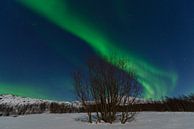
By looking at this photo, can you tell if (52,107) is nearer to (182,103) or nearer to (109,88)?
(182,103)

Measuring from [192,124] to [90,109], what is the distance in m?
5.33

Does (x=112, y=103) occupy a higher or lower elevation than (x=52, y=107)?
lower

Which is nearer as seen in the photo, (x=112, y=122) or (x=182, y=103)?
(x=112, y=122)

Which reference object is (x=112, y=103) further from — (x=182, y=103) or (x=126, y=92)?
(x=182, y=103)

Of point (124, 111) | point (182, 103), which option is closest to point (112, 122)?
point (124, 111)

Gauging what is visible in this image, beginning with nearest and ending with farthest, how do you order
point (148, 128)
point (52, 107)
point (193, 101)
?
1. point (148, 128)
2. point (193, 101)
3. point (52, 107)

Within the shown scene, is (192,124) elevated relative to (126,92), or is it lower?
lower

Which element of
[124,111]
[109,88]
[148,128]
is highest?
[109,88]

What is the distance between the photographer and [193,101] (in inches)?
856

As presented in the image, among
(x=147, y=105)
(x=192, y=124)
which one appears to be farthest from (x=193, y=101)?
(x=192, y=124)

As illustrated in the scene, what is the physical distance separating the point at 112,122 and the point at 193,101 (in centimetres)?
812

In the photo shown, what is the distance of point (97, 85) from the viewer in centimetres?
1599

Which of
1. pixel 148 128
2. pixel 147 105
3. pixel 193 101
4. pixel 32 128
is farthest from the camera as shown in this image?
pixel 147 105

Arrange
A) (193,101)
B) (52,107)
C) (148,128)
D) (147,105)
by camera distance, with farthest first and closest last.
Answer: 1. (52,107)
2. (147,105)
3. (193,101)
4. (148,128)
